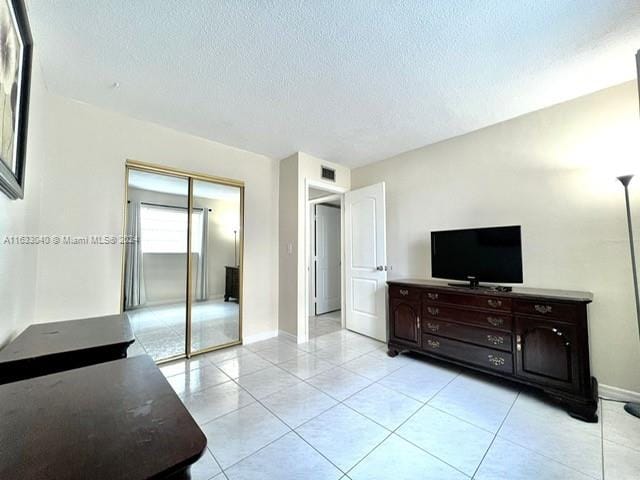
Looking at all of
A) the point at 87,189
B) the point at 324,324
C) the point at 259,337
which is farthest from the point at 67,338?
the point at 324,324

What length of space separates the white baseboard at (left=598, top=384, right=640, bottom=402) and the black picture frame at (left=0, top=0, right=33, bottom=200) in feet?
13.2

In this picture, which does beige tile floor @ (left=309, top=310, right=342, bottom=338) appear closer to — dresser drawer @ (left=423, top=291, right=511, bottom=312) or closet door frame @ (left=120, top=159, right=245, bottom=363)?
closet door frame @ (left=120, top=159, right=245, bottom=363)

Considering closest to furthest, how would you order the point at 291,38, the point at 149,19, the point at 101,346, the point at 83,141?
the point at 101,346 → the point at 149,19 → the point at 291,38 → the point at 83,141

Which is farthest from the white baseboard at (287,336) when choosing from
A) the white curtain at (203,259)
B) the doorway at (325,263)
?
the white curtain at (203,259)

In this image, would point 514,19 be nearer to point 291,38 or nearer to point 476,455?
point 291,38

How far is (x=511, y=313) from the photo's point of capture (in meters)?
2.23

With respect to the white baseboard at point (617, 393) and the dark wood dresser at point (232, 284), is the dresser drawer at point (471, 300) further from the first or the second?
the dark wood dresser at point (232, 284)

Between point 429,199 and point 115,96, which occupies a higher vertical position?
point 115,96

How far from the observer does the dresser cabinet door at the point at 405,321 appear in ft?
9.32

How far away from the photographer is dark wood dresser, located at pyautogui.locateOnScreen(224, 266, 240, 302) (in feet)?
11.0

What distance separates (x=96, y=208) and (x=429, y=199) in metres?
3.52

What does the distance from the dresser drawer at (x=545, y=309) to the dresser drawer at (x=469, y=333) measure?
0.86 ft

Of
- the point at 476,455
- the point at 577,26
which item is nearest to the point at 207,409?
the point at 476,455

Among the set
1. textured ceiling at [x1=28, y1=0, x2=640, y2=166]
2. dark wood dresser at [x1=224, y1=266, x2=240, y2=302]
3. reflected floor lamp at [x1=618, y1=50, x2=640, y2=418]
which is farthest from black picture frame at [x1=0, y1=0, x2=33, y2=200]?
reflected floor lamp at [x1=618, y1=50, x2=640, y2=418]
